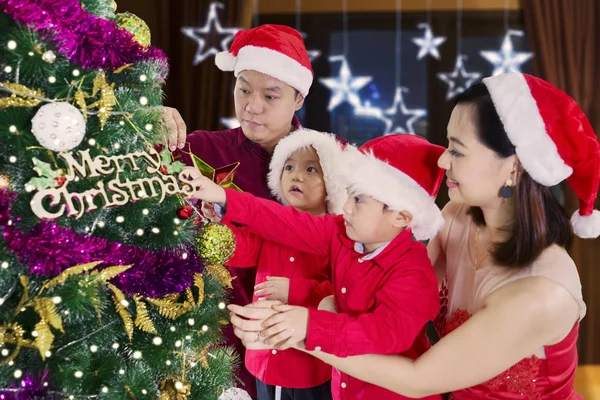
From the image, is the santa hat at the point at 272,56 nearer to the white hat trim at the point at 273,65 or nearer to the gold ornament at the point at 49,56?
the white hat trim at the point at 273,65

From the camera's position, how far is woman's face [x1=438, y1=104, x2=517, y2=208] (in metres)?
1.50

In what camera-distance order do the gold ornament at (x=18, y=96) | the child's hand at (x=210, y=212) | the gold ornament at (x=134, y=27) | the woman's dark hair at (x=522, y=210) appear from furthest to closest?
1. the child's hand at (x=210, y=212)
2. the woman's dark hair at (x=522, y=210)
3. the gold ornament at (x=134, y=27)
4. the gold ornament at (x=18, y=96)

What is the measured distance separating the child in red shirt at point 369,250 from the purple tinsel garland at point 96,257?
0.56 feet

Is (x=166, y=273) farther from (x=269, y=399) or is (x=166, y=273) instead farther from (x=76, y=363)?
(x=269, y=399)

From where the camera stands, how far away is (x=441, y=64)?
483 cm

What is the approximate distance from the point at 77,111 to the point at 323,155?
0.89 metres

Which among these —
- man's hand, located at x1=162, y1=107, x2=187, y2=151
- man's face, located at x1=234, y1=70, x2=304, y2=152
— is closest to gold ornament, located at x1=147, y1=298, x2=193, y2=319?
man's hand, located at x1=162, y1=107, x2=187, y2=151

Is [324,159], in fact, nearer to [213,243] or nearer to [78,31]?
[213,243]

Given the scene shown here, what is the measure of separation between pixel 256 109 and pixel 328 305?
2.92ft

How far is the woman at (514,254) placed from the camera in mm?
1439

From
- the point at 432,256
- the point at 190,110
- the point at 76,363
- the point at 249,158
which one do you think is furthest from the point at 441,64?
the point at 76,363

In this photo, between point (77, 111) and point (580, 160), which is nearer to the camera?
point (77, 111)

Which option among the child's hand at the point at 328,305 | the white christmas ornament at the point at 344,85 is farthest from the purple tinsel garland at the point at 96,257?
the white christmas ornament at the point at 344,85

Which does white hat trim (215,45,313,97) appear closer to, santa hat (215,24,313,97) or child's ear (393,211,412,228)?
santa hat (215,24,313,97)
